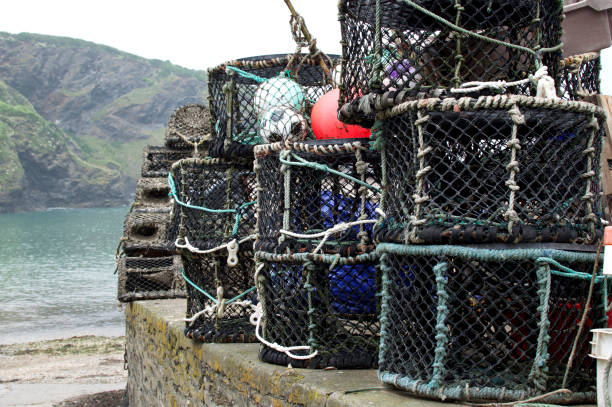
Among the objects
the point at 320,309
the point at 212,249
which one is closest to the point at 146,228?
the point at 212,249

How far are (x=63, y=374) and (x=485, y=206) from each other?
12.2 metres

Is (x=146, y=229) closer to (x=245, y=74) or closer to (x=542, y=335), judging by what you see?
(x=245, y=74)

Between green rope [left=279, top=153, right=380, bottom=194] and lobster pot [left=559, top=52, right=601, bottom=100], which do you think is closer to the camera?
lobster pot [left=559, top=52, right=601, bottom=100]

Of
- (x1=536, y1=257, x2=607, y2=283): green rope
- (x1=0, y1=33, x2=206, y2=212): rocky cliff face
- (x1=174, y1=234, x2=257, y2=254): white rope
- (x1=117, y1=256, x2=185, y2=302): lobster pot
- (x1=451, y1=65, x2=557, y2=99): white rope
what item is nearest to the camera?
(x1=536, y1=257, x2=607, y2=283): green rope

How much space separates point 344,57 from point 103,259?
2154 inches

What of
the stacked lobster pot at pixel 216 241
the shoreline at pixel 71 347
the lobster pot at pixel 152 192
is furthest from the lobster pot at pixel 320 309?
the shoreline at pixel 71 347

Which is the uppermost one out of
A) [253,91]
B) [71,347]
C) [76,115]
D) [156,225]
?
[76,115]

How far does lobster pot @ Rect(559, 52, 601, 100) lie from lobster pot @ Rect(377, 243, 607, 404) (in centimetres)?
83

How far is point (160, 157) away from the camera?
10836 mm

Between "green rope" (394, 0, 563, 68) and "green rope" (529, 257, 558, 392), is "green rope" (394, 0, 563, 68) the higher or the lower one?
the higher one

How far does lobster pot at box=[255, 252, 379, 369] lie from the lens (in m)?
3.60

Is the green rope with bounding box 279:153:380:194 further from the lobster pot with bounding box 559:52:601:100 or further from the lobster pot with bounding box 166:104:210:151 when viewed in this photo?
the lobster pot with bounding box 166:104:210:151

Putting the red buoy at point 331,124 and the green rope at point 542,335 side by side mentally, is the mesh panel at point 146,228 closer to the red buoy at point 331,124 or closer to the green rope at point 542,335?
the red buoy at point 331,124

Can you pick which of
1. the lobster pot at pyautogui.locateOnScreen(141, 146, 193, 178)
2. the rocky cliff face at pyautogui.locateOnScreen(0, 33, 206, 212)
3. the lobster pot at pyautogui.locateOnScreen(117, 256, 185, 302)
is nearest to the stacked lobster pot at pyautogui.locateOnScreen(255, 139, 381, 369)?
the lobster pot at pyautogui.locateOnScreen(117, 256, 185, 302)
